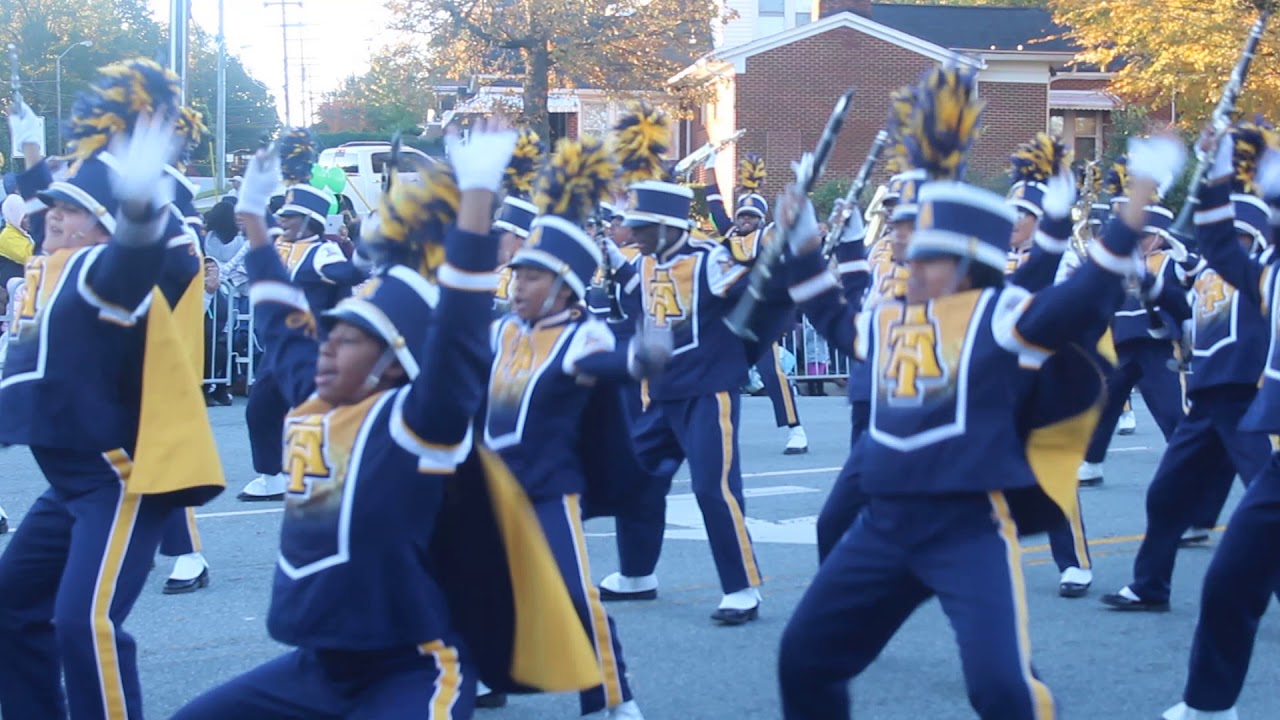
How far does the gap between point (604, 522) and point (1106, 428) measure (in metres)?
3.33

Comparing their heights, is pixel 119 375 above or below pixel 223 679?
above

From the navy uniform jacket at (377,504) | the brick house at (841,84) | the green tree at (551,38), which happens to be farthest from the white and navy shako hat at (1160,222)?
the brick house at (841,84)

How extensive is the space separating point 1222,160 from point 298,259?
567 cm

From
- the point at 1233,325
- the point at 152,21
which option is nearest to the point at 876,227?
the point at 1233,325

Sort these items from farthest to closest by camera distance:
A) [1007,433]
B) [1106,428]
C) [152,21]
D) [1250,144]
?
[152,21] → [1106,428] → [1250,144] → [1007,433]

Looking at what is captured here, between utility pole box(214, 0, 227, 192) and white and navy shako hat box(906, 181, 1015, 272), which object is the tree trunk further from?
white and navy shako hat box(906, 181, 1015, 272)

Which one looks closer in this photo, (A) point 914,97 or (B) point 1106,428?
(A) point 914,97

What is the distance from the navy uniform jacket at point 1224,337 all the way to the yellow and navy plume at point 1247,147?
0.44m

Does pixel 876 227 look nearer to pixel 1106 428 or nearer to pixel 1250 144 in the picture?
pixel 1106 428

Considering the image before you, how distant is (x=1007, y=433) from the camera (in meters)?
4.42

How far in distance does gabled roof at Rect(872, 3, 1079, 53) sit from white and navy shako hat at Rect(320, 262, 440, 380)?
37.1m

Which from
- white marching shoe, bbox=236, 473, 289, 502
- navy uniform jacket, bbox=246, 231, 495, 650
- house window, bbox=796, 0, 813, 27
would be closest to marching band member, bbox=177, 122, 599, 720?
navy uniform jacket, bbox=246, 231, 495, 650

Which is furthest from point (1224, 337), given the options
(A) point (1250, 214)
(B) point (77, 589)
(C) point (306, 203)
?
(C) point (306, 203)

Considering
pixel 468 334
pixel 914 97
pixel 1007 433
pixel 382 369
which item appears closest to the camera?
pixel 468 334
